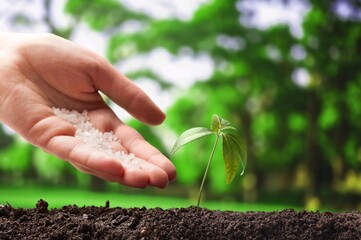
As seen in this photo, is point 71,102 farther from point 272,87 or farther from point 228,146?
point 272,87

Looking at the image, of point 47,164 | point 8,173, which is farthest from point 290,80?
point 8,173

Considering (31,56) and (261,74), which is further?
(261,74)

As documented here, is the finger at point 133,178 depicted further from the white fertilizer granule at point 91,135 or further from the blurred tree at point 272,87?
the blurred tree at point 272,87

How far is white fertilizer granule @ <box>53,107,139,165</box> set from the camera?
1.51m

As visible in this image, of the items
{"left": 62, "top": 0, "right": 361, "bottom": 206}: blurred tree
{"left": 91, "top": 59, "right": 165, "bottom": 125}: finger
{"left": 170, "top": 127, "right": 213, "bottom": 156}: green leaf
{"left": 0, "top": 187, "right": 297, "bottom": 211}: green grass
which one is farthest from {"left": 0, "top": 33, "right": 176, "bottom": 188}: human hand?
{"left": 62, "top": 0, "right": 361, "bottom": 206}: blurred tree

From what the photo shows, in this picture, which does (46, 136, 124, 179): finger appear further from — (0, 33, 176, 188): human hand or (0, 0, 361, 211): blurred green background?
(0, 0, 361, 211): blurred green background

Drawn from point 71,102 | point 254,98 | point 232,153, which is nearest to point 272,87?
point 254,98

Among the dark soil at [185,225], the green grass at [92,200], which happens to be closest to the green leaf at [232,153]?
the dark soil at [185,225]

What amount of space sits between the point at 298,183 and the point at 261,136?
1498 mm

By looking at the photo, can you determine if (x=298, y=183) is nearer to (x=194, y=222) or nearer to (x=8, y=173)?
(x=8, y=173)

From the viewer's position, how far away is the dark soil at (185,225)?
1227 millimetres

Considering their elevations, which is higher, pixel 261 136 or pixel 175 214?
pixel 261 136

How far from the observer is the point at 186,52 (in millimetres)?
11438

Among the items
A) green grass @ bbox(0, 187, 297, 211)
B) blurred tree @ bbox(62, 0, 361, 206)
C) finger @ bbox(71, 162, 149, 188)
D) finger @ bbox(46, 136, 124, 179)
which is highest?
blurred tree @ bbox(62, 0, 361, 206)
